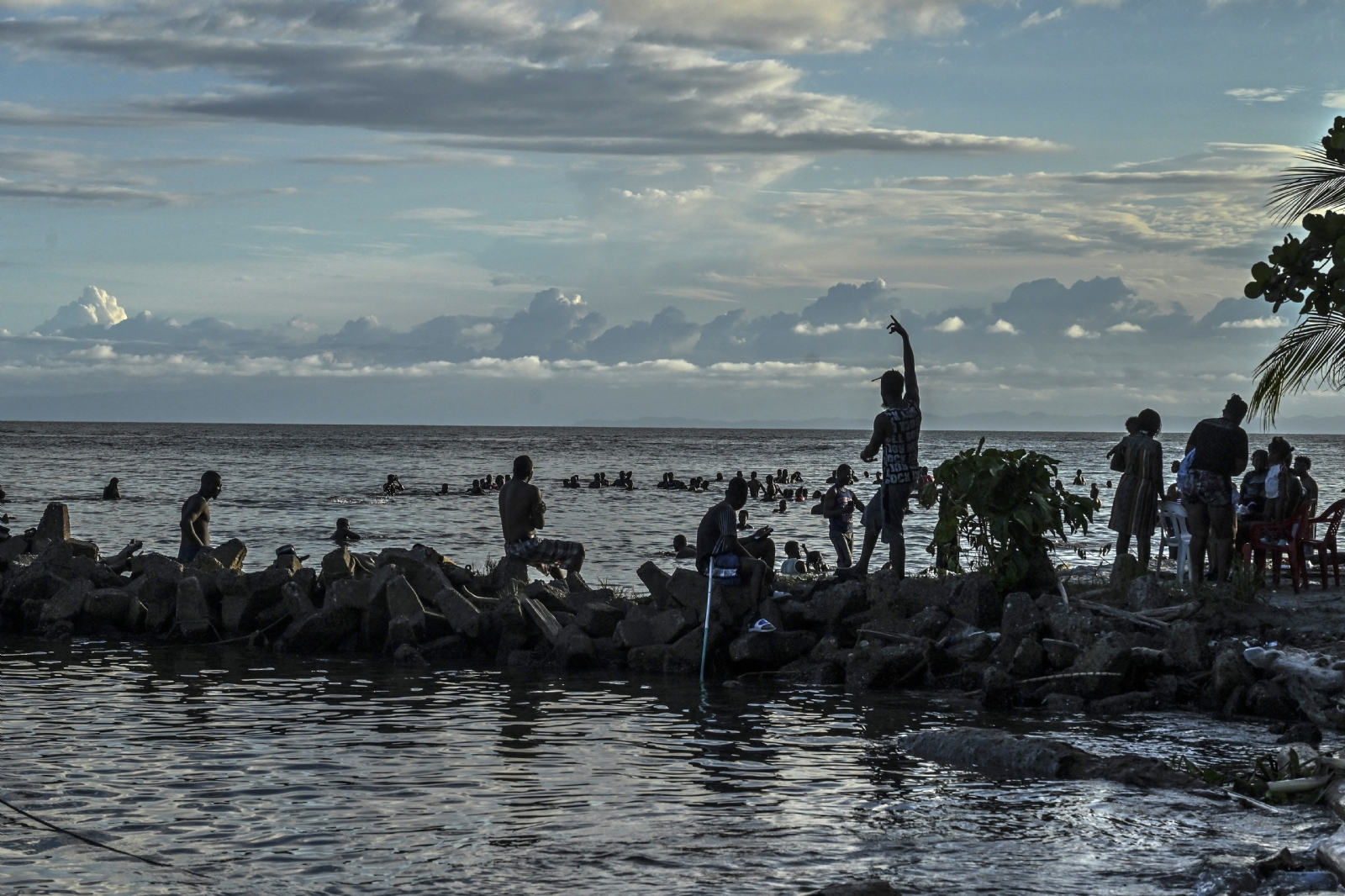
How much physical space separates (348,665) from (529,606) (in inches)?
75.8

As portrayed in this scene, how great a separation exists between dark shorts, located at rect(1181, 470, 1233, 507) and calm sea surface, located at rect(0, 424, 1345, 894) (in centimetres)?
358

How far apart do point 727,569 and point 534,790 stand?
5408mm

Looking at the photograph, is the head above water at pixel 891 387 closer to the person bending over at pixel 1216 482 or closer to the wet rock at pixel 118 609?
the person bending over at pixel 1216 482

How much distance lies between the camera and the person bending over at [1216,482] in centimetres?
1359

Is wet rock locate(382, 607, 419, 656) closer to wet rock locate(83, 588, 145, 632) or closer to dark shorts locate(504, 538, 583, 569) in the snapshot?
dark shorts locate(504, 538, 583, 569)

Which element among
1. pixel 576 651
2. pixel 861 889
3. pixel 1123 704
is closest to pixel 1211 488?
pixel 1123 704

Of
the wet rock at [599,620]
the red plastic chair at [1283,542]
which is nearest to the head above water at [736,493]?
the wet rock at [599,620]

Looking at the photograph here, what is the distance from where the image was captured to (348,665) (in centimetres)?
1348

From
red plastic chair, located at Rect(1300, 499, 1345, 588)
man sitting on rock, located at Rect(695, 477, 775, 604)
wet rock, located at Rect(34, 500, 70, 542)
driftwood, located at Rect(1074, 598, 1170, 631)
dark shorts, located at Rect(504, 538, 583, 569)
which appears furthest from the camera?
wet rock, located at Rect(34, 500, 70, 542)

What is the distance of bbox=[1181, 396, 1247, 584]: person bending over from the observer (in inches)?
535

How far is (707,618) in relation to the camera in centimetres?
1307

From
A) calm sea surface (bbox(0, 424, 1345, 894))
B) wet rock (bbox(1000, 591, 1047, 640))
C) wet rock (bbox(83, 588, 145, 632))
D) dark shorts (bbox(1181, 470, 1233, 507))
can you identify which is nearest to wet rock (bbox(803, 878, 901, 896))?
calm sea surface (bbox(0, 424, 1345, 894))

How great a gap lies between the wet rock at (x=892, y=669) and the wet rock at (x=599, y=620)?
2.83 meters

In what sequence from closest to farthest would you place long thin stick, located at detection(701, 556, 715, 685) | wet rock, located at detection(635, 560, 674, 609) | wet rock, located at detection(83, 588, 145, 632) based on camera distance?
long thin stick, located at detection(701, 556, 715, 685) < wet rock, located at detection(635, 560, 674, 609) < wet rock, located at detection(83, 588, 145, 632)
